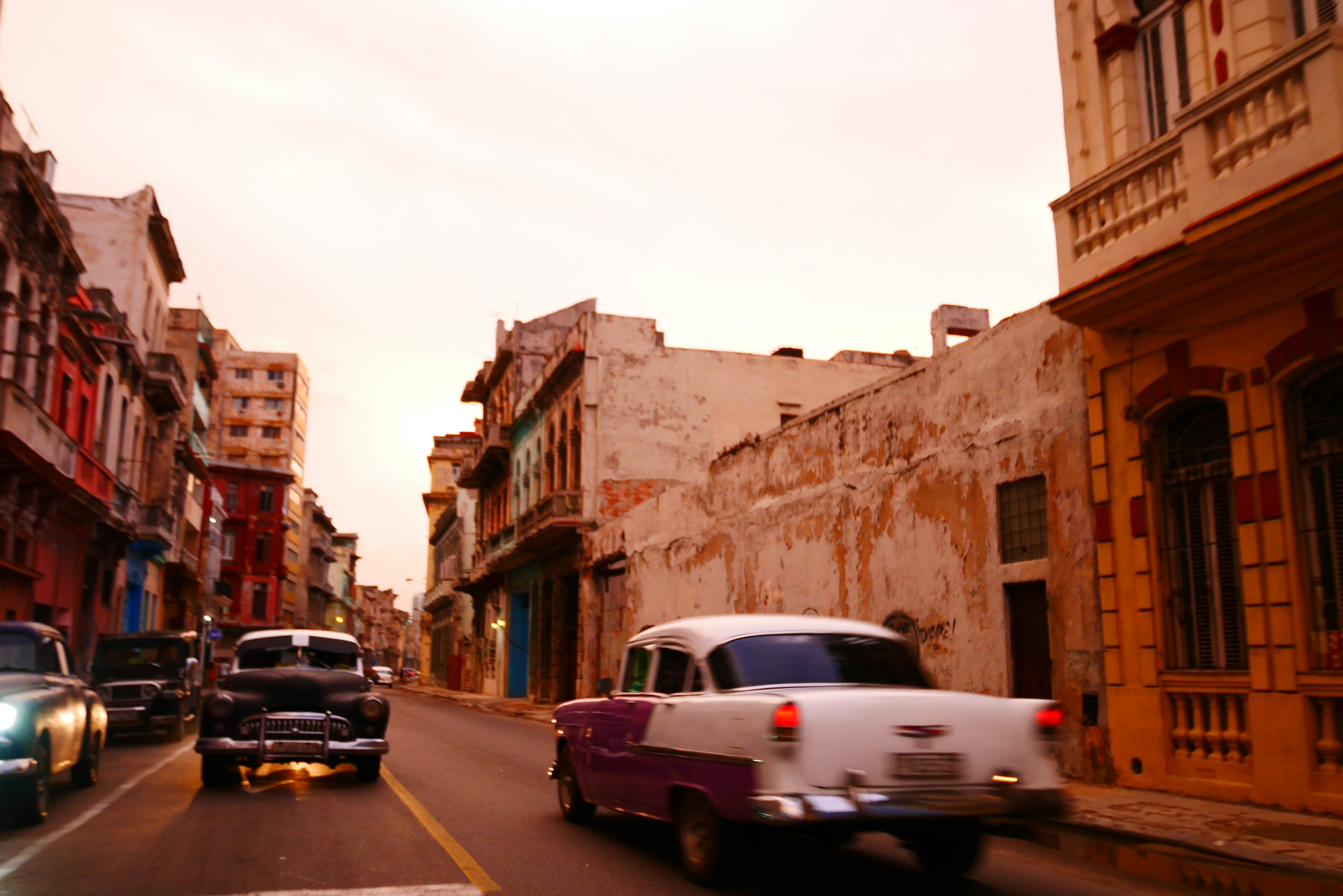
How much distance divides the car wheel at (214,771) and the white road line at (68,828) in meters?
0.72

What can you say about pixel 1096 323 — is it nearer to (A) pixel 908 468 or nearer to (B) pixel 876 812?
(A) pixel 908 468

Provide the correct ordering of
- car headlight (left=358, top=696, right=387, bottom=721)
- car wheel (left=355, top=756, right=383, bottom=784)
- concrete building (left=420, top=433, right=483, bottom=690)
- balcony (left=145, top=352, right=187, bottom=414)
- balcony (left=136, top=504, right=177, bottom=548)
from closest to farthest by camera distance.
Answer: car headlight (left=358, top=696, right=387, bottom=721), car wheel (left=355, top=756, right=383, bottom=784), balcony (left=136, top=504, right=177, bottom=548), balcony (left=145, top=352, right=187, bottom=414), concrete building (left=420, top=433, right=483, bottom=690)

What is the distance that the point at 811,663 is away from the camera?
6.91 m

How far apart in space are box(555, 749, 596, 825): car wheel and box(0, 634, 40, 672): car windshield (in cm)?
508

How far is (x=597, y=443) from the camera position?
30.7 m

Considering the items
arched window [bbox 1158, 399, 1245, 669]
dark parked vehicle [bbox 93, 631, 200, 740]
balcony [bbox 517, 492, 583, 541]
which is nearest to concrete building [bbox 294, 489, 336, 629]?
balcony [bbox 517, 492, 583, 541]

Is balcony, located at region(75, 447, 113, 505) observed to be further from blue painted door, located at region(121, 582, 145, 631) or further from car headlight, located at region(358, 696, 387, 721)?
car headlight, located at region(358, 696, 387, 721)

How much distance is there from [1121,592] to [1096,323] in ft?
9.20

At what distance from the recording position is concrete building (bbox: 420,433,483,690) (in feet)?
180

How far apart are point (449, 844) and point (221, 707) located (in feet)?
13.3

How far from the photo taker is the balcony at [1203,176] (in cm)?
905

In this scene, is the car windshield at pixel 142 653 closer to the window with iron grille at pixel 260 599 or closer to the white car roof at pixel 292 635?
the white car roof at pixel 292 635

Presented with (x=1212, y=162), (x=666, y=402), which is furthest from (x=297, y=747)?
(x=666, y=402)

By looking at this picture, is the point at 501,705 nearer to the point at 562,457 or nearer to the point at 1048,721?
the point at 562,457
